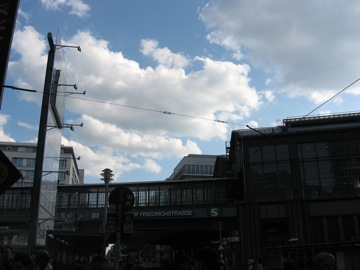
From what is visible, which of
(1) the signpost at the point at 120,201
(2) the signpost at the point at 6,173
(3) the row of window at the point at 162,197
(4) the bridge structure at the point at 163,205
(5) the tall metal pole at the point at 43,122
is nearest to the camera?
(2) the signpost at the point at 6,173

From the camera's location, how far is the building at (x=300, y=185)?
47625 millimetres

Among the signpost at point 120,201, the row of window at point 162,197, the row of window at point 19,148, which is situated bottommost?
the signpost at point 120,201

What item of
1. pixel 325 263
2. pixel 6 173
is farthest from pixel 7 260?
pixel 325 263

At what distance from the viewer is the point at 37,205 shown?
2019 cm

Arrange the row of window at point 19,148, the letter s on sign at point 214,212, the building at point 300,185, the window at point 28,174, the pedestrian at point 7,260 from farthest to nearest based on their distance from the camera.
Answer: the row of window at point 19,148
the window at point 28,174
the letter s on sign at point 214,212
the building at point 300,185
the pedestrian at point 7,260

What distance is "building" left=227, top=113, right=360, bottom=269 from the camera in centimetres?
4762

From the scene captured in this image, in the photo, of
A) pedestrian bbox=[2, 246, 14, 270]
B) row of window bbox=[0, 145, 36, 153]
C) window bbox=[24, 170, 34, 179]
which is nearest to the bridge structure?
pedestrian bbox=[2, 246, 14, 270]

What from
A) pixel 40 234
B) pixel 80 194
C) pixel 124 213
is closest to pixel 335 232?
pixel 80 194

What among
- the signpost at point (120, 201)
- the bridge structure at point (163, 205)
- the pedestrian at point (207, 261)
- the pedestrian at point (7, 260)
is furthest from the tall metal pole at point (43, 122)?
the bridge structure at point (163, 205)

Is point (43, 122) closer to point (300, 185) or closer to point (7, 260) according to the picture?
point (7, 260)

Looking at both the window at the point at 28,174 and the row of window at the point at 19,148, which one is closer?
Answer: the window at the point at 28,174

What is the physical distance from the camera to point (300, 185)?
49.7 m

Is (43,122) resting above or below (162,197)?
below

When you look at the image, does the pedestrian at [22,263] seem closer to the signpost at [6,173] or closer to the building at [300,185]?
the signpost at [6,173]
